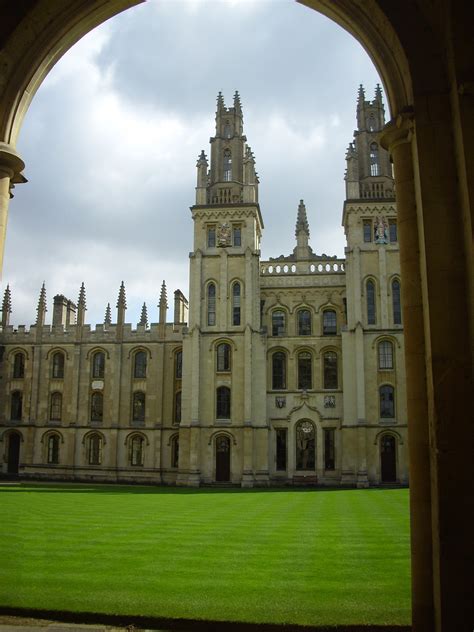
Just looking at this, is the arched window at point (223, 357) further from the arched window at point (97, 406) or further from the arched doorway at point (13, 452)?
the arched doorway at point (13, 452)

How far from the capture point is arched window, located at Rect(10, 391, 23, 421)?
50969 mm

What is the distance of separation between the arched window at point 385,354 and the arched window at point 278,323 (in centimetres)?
687

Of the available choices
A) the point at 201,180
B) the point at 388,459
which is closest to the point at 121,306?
the point at 201,180

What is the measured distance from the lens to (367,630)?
736 cm

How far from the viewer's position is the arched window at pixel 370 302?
143 ft

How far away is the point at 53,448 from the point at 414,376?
1855 inches

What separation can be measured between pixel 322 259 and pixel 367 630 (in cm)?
4080

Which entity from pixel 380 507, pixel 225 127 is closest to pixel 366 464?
pixel 380 507

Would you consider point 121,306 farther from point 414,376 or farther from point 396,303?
point 414,376

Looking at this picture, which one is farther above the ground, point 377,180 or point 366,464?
point 377,180

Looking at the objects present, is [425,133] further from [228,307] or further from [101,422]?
[101,422]

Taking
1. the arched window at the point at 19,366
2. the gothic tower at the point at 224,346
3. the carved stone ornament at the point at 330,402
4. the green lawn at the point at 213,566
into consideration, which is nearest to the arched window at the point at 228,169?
the gothic tower at the point at 224,346

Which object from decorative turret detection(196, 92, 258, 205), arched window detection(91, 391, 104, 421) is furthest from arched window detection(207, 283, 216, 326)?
arched window detection(91, 391, 104, 421)

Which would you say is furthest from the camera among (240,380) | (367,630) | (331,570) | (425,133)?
(240,380)
